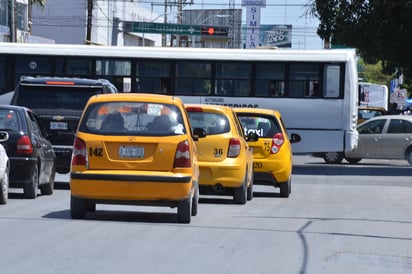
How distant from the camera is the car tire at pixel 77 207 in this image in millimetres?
13047

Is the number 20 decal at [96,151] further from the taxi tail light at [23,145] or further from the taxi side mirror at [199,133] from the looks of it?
the taxi tail light at [23,145]

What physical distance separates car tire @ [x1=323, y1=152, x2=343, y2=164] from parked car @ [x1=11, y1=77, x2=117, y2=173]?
15.6 metres

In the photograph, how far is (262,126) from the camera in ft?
64.3

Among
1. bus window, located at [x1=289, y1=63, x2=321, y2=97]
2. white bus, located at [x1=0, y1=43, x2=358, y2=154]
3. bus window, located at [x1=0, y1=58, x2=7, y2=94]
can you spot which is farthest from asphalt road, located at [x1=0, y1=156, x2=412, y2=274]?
bus window, located at [x1=289, y1=63, x2=321, y2=97]

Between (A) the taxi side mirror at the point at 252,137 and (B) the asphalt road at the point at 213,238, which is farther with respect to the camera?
(A) the taxi side mirror at the point at 252,137

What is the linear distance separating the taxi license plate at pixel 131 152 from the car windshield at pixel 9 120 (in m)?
4.22

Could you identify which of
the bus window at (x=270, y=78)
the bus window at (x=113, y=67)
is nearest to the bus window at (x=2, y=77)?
the bus window at (x=113, y=67)

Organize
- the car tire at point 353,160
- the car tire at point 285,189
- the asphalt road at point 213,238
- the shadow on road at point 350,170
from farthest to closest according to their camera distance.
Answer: the car tire at point 353,160 → the shadow on road at point 350,170 → the car tire at point 285,189 → the asphalt road at point 213,238

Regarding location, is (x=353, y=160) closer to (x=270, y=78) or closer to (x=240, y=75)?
(x=270, y=78)

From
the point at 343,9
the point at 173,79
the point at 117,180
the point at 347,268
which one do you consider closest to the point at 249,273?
the point at 347,268

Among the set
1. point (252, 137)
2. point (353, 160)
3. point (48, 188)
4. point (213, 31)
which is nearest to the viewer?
point (48, 188)

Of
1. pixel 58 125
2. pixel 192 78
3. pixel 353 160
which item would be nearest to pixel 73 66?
pixel 192 78

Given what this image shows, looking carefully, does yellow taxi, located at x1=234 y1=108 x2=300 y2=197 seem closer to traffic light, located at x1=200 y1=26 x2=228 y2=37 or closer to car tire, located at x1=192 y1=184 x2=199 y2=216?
car tire, located at x1=192 y1=184 x2=199 y2=216

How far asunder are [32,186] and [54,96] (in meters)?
3.80
